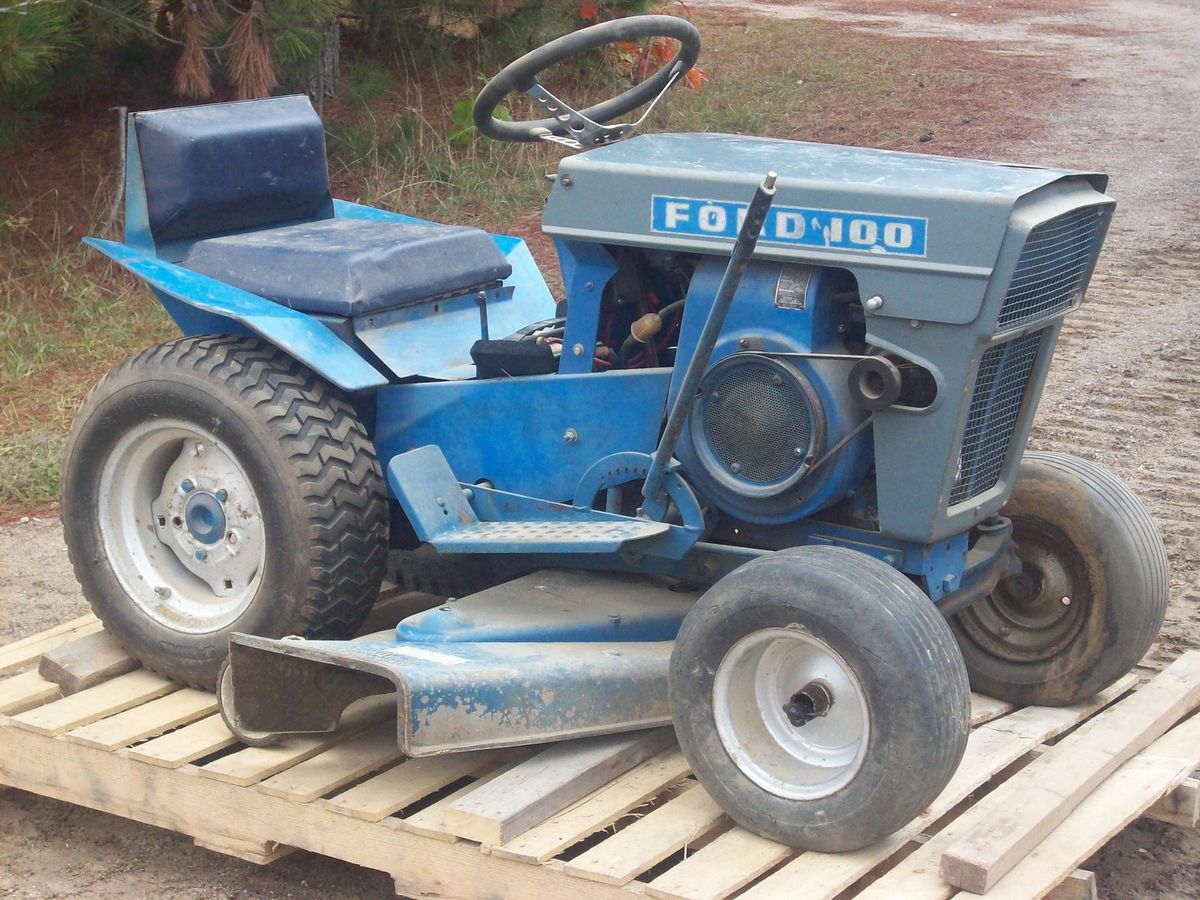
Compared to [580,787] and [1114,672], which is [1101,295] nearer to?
[1114,672]

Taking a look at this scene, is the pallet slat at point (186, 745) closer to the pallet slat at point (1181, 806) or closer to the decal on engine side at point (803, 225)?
the decal on engine side at point (803, 225)

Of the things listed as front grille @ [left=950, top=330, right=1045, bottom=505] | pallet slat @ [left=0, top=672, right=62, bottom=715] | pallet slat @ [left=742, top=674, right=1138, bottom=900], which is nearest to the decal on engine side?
front grille @ [left=950, top=330, right=1045, bottom=505]

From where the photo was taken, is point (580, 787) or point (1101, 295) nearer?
point (580, 787)

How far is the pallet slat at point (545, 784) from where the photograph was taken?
2.97m

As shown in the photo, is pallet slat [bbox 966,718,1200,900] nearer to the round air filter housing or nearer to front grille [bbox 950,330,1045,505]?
front grille [bbox 950,330,1045,505]

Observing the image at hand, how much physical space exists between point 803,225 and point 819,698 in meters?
0.97

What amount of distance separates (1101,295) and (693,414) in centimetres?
486

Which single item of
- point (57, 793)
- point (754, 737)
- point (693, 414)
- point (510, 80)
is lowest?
point (57, 793)

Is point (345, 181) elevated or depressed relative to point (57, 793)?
elevated

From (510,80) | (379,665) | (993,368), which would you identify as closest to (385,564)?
(379,665)

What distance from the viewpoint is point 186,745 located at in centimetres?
341

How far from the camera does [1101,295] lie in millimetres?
7602

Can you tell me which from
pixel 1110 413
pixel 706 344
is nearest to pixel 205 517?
pixel 706 344

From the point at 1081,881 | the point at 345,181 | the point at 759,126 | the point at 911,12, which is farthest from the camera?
the point at 911,12
